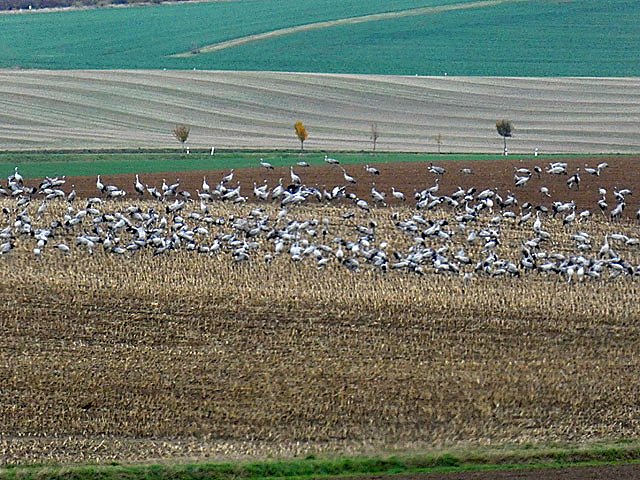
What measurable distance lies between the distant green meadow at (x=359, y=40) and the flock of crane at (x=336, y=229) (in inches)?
2036

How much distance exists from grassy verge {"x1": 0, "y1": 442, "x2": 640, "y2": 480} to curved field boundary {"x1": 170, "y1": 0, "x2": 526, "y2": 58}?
77.6 meters

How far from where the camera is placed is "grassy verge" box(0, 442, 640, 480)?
17797 millimetres

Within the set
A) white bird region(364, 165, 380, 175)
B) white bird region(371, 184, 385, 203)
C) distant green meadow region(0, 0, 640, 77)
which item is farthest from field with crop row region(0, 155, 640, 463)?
distant green meadow region(0, 0, 640, 77)

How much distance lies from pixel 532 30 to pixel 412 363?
264 ft

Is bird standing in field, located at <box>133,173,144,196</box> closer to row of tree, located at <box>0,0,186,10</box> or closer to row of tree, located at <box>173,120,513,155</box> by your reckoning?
row of tree, located at <box>173,120,513,155</box>

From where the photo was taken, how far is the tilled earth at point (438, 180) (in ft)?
124

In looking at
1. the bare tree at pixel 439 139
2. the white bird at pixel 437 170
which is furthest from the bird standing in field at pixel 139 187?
the bare tree at pixel 439 139

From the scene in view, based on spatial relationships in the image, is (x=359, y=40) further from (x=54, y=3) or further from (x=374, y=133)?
(x=54, y=3)

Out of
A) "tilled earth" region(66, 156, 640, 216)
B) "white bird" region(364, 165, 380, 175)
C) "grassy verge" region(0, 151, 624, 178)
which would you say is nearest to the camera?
"tilled earth" region(66, 156, 640, 216)

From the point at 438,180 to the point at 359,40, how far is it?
2264 inches

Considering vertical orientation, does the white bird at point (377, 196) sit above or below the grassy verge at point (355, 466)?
above

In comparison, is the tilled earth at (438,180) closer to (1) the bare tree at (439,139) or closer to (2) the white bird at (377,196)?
(2) the white bird at (377,196)

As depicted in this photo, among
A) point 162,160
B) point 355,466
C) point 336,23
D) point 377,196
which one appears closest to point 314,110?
point 162,160

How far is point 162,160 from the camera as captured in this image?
54000mm
